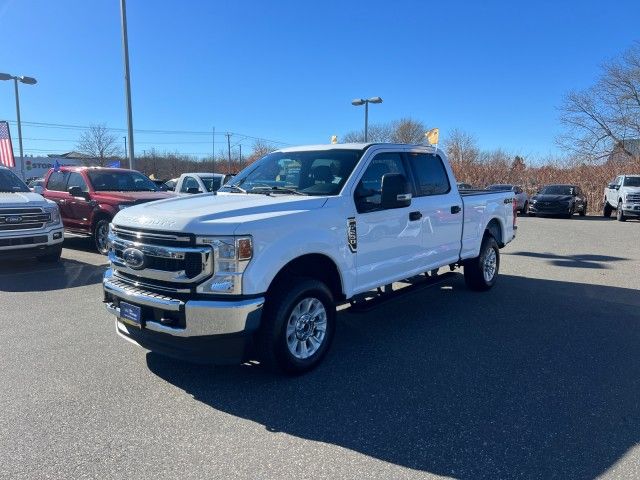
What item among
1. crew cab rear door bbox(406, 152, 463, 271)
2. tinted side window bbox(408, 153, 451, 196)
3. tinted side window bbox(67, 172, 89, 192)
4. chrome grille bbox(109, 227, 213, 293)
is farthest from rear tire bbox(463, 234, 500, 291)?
tinted side window bbox(67, 172, 89, 192)

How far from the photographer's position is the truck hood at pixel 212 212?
146 inches

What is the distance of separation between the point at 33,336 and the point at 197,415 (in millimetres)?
2816

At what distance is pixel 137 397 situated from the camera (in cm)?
388

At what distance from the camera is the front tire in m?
3.92

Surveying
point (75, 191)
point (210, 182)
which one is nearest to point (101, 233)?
point (75, 191)

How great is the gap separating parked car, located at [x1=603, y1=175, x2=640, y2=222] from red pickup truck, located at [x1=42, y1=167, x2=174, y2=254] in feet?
64.4

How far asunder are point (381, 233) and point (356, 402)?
179cm

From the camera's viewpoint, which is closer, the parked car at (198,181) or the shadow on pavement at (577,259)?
the shadow on pavement at (577,259)

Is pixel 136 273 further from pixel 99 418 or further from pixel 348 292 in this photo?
pixel 348 292

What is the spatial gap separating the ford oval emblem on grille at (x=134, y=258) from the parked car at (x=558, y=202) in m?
23.6

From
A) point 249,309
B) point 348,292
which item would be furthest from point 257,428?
point 348,292

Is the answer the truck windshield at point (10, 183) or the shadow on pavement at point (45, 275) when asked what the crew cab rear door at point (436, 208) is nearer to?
the shadow on pavement at point (45, 275)

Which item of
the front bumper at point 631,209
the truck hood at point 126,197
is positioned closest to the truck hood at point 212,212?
the truck hood at point 126,197

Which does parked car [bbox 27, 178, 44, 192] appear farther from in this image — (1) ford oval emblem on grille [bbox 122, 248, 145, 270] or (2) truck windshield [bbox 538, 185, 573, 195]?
Result: (2) truck windshield [bbox 538, 185, 573, 195]
